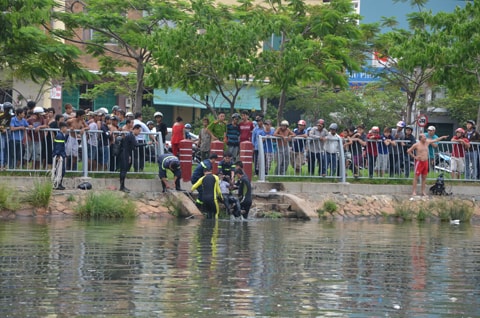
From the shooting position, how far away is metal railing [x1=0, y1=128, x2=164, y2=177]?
26.3m

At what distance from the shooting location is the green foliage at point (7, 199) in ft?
80.5

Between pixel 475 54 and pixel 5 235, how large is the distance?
17.1 m

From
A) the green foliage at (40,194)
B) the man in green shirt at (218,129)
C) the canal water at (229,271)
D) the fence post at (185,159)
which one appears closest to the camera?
the canal water at (229,271)

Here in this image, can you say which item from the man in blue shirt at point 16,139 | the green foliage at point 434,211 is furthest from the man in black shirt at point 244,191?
the man in blue shirt at point 16,139

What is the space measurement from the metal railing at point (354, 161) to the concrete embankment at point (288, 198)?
416 mm

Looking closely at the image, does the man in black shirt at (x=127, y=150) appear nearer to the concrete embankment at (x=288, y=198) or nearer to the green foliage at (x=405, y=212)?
the concrete embankment at (x=288, y=198)

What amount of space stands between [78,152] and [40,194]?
2358 mm

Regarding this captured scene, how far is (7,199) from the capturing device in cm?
2473

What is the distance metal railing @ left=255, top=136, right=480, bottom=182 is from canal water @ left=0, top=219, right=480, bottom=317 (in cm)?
477

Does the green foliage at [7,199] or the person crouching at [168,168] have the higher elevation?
the person crouching at [168,168]

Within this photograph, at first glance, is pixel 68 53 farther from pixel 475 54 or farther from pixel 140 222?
pixel 475 54

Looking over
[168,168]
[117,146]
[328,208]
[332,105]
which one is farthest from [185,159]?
[332,105]

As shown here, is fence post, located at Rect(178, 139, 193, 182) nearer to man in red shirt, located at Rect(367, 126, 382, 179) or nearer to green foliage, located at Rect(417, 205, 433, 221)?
man in red shirt, located at Rect(367, 126, 382, 179)

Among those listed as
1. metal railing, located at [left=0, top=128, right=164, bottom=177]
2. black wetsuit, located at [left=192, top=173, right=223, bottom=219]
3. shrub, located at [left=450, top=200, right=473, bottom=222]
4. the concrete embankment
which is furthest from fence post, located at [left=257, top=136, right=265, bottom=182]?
shrub, located at [left=450, top=200, right=473, bottom=222]
